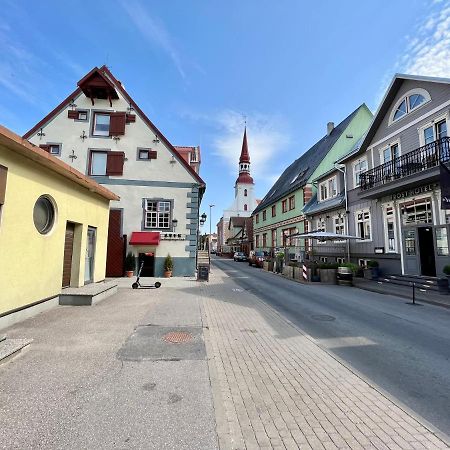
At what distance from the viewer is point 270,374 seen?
174 inches

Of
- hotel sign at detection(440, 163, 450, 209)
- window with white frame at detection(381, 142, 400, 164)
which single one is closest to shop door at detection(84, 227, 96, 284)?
hotel sign at detection(440, 163, 450, 209)

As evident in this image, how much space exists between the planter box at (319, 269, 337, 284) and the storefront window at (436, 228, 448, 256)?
5.27 metres

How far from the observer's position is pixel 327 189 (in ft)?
77.3

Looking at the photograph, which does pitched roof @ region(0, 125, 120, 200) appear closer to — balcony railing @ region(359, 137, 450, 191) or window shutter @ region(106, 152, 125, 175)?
window shutter @ region(106, 152, 125, 175)

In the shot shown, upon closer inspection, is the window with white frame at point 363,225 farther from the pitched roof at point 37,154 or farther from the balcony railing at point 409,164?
the pitched roof at point 37,154

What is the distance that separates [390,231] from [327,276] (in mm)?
4404

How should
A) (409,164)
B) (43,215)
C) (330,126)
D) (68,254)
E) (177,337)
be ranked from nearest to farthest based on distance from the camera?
(177,337) → (43,215) → (68,254) → (409,164) → (330,126)

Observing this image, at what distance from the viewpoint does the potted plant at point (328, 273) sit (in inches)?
661

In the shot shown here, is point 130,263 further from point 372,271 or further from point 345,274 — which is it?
point 372,271

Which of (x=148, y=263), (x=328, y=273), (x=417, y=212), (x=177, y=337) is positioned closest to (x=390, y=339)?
(x=177, y=337)

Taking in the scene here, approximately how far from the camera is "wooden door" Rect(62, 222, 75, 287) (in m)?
9.56

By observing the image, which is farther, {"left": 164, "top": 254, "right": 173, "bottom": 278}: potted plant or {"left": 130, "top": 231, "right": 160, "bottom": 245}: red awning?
{"left": 164, "top": 254, "right": 173, "bottom": 278}: potted plant

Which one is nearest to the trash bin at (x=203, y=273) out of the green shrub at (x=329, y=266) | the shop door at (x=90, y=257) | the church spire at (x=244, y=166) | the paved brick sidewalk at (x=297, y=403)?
the shop door at (x=90, y=257)

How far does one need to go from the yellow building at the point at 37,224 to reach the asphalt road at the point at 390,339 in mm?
7003
